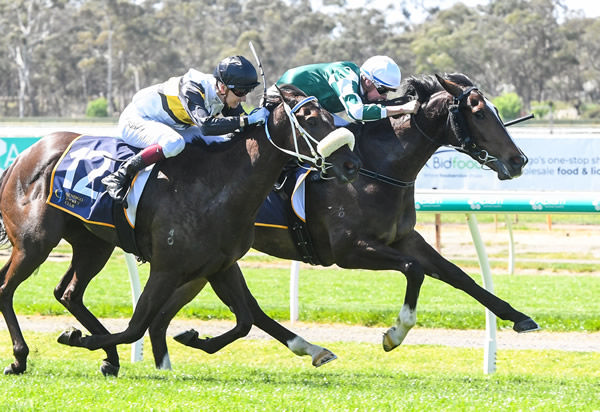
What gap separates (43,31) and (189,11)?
1286 centimetres

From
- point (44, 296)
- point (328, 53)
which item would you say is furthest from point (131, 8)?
point (44, 296)

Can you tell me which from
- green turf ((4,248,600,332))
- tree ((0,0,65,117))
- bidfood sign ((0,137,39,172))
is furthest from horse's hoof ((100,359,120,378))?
tree ((0,0,65,117))

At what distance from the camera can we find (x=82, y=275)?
6.60 m

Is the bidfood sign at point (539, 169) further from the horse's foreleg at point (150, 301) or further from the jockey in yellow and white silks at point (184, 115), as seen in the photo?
the horse's foreleg at point (150, 301)

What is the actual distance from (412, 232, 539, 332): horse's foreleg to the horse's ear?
0.95 m

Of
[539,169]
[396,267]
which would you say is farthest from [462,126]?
[539,169]

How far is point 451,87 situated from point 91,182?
2.26m

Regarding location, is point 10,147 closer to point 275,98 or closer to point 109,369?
point 109,369

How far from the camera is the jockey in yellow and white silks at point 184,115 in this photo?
5605 mm

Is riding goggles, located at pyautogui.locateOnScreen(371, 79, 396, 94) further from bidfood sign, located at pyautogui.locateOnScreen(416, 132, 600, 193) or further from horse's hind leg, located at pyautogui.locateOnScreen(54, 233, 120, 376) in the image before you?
bidfood sign, located at pyautogui.locateOnScreen(416, 132, 600, 193)

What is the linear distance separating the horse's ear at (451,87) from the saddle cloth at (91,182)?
1883mm

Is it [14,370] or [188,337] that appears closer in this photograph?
[14,370]

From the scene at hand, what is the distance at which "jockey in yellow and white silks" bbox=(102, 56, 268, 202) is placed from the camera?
561 centimetres

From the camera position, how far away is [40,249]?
6.09 metres
